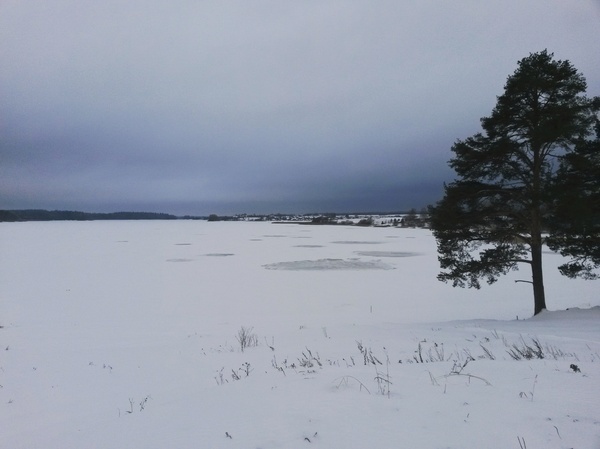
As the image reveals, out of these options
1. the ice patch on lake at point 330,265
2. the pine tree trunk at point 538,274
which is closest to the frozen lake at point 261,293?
the ice patch on lake at point 330,265

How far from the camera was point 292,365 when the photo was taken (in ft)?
19.3

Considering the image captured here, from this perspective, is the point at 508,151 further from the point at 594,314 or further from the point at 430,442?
the point at 430,442

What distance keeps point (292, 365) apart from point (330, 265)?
22.7 metres

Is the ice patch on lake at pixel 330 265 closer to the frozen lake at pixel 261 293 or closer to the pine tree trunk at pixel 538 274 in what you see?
the frozen lake at pixel 261 293

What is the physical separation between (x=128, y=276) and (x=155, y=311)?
10.4 m

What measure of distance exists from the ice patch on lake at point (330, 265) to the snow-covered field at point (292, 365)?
13.9 ft

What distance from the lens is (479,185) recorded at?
13.4 metres

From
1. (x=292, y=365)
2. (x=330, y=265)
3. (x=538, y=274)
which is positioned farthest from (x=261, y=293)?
(x=292, y=365)

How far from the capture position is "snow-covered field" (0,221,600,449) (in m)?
3.36

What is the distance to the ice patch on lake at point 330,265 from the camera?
88.8ft

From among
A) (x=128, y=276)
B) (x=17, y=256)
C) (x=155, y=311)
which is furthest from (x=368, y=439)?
(x=17, y=256)

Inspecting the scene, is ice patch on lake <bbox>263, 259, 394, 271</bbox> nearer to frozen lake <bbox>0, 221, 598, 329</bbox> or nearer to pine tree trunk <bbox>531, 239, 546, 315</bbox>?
frozen lake <bbox>0, 221, 598, 329</bbox>

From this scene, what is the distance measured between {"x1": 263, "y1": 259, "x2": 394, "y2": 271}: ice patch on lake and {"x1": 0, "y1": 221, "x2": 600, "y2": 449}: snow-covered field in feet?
13.9

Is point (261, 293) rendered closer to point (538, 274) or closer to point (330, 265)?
point (330, 265)
